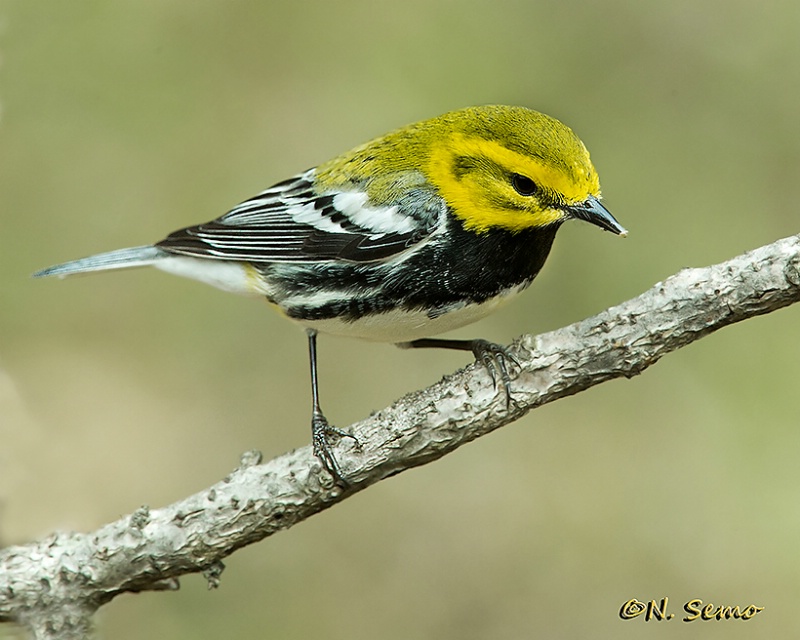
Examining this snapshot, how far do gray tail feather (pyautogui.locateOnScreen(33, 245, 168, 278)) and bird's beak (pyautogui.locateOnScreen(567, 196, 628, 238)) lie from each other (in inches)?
93.9

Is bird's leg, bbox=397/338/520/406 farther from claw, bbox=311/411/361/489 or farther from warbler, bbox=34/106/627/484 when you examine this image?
claw, bbox=311/411/361/489

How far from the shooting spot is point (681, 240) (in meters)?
7.01

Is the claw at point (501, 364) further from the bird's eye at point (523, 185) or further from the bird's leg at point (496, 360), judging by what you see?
the bird's eye at point (523, 185)

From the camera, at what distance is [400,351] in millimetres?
7141

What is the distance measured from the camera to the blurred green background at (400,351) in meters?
6.05

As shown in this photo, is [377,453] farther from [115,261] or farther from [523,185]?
[115,261]

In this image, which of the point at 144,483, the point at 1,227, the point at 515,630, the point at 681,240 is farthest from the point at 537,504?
the point at 1,227

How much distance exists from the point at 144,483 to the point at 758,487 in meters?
4.04

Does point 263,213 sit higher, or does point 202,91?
point 202,91

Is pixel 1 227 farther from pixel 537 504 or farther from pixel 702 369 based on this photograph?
pixel 702 369

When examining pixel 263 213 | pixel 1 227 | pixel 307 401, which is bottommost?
pixel 307 401

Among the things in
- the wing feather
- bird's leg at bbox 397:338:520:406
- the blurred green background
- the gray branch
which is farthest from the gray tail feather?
bird's leg at bbox 397:338:520:406

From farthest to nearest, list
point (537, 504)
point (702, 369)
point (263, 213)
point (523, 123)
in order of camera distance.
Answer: point (702, 369) < point (537, 504) < point (263, 213) < point (523, 123)
